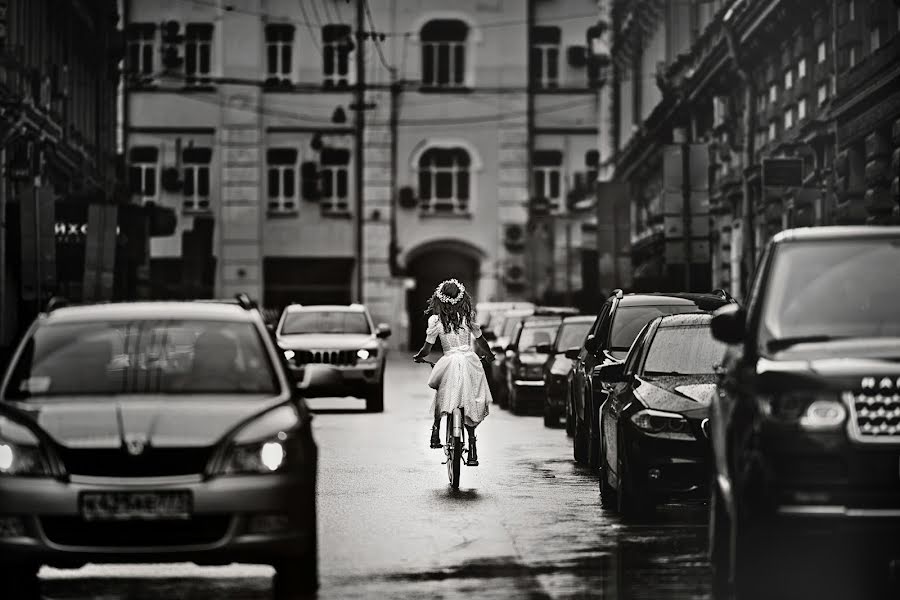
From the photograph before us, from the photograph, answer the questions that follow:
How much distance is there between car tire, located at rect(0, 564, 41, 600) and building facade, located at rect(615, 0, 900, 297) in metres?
8.66

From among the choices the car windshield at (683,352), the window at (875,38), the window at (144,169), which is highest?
the window at (144,169)

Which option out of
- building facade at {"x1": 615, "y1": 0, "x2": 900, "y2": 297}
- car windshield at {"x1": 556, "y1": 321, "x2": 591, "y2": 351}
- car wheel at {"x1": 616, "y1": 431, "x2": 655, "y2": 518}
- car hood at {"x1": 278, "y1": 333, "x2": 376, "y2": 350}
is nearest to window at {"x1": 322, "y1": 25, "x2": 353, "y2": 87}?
building facade at {"x1": 615, "y1": 0, "x2": 900, "y2": 297}

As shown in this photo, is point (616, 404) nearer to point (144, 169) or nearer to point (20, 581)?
point (20, 581)

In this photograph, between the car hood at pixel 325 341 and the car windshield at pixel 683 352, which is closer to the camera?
the car windshield at pixel 683 352

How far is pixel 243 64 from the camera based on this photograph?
218ft

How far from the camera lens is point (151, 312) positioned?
10.5 m

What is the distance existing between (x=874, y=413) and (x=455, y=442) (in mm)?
7760

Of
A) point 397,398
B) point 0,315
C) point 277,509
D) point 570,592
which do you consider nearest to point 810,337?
point 570,592

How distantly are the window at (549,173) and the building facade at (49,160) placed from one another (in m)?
18.1

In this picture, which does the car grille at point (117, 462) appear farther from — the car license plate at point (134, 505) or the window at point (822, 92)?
the window at point (822, 92)

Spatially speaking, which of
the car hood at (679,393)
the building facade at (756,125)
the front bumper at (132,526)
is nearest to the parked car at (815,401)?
the front bumper at (132,526)

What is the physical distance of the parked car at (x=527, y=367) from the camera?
95.1ft

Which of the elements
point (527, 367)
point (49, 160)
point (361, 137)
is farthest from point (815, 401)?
point (361, 137)

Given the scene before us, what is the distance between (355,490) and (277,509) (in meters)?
6.56
